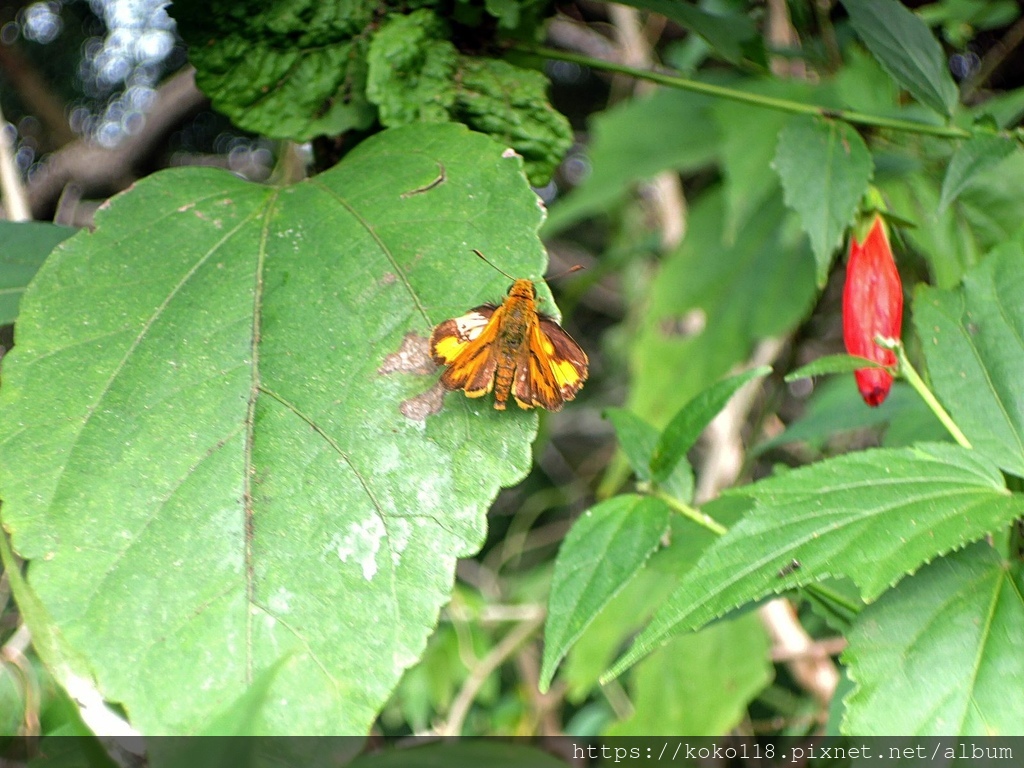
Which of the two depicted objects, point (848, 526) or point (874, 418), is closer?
point (848, 526)

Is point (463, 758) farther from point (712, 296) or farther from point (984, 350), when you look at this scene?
point (712, 296)

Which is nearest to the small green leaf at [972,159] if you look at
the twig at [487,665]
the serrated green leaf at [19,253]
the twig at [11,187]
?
the serrated green leaf at [19,253]

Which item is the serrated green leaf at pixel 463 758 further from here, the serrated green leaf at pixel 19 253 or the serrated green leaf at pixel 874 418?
the serrated green leaf at pixel 874 418

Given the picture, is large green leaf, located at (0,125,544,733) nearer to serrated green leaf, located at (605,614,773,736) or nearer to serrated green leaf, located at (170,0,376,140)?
serrated green leaf, located at (170,0,376,140)

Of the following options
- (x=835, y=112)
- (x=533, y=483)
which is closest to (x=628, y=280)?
(x=533, y=483)

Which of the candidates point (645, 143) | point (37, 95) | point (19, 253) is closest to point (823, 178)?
point (19, 253)
